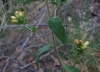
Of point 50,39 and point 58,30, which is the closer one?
point 58,30

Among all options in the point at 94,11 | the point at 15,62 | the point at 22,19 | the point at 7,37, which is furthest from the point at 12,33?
the point at 22,19

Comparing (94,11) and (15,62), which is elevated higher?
(94,11)

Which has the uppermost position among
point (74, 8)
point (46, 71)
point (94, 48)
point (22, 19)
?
point (22, 19)

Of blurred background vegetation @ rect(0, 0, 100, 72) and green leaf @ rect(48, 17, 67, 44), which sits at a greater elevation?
green leaf @ rect(48, 17, 67, 44)

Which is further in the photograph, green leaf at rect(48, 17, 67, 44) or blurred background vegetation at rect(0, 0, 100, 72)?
blurred background vegetation at rect(0, 0, 100, 72)

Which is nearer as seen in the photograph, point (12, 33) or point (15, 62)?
point (15, 62)

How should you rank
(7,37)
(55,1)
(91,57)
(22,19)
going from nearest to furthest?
(55,1) < (22,19) < (91,57) < (7,37)

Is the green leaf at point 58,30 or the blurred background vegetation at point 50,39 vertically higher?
the green leaf at point 58,30

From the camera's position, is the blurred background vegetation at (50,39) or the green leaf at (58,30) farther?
the blurred background vegetation at (50,39)

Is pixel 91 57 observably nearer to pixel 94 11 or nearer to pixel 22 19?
pixel 22 19

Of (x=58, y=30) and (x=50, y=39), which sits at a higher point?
(x=58, y=30)

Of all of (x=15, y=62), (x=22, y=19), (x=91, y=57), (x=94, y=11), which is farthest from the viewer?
(x=94, y=11)
